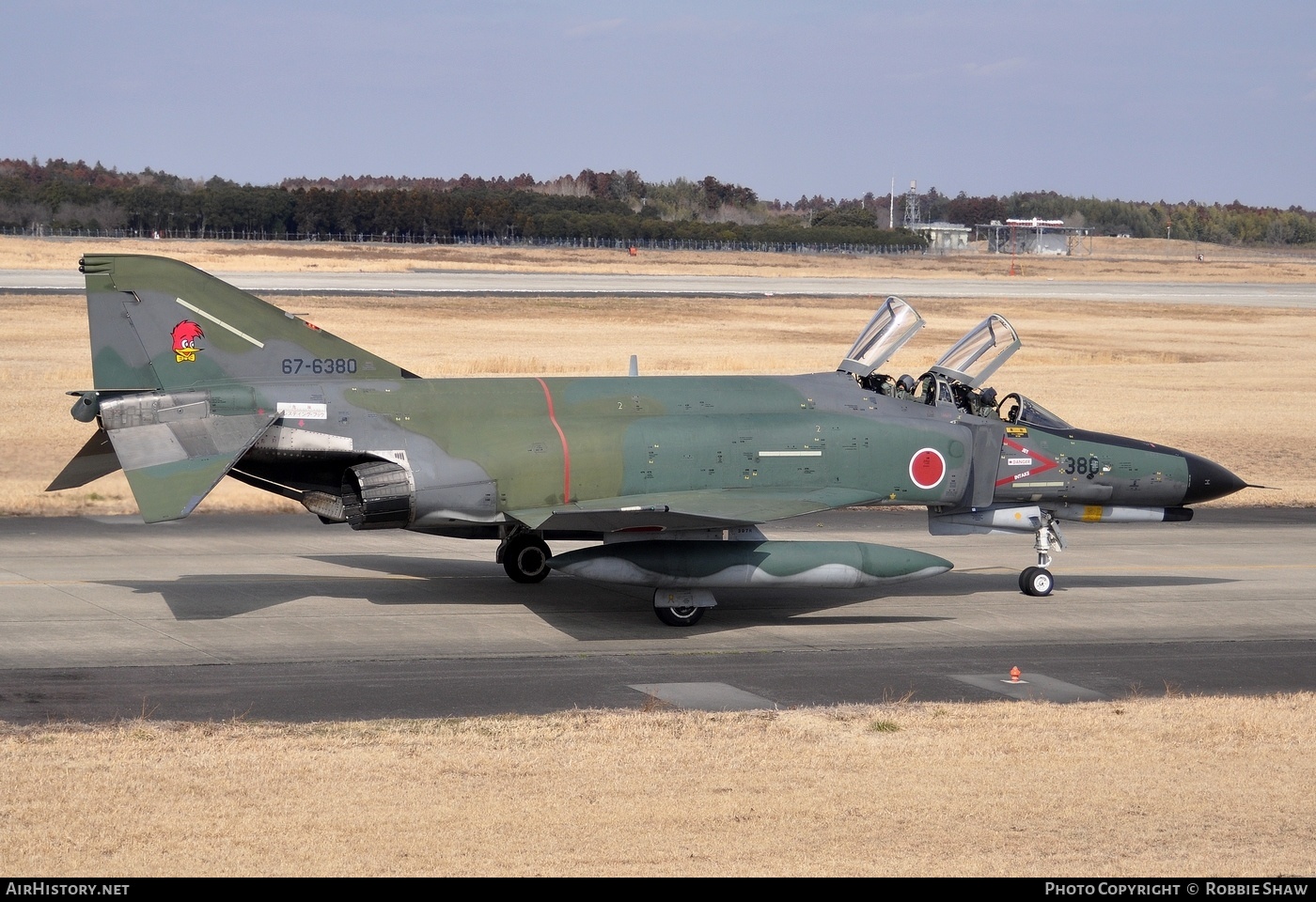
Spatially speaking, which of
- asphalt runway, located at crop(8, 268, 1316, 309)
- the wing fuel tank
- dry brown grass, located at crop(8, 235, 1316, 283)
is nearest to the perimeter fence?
dry brown grass, located at crop(8, 235, 1316, 283)

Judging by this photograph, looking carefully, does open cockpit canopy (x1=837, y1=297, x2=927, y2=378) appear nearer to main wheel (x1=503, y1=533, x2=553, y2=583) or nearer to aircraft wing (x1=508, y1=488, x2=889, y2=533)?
aircraft wing (x1=508, y1=488, x2=889, y2=533)

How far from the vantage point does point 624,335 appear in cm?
5597

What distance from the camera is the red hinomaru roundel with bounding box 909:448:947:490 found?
59.0 feet

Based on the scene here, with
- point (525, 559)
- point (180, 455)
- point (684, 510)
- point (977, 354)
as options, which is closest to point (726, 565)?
point (684, 510)

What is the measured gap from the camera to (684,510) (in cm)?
1611

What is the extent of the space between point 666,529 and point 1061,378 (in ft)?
105

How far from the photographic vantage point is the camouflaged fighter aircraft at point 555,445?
1589 centimetres

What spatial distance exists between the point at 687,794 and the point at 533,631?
6.27 metres

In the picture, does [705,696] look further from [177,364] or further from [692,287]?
[692,287]

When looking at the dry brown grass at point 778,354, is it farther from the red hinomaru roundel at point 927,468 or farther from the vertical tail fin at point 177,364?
the red hinomaru roundel at point 927,468

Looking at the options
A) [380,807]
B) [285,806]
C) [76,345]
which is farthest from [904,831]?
[76,345]

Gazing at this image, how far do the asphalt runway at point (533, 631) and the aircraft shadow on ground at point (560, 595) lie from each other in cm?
6
